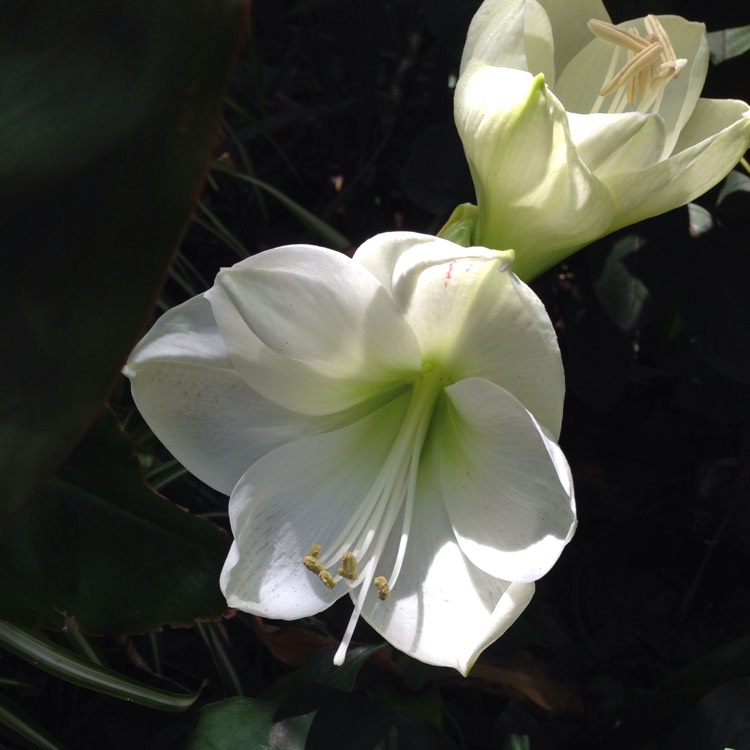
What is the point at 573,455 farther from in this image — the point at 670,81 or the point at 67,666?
the point at 67,666

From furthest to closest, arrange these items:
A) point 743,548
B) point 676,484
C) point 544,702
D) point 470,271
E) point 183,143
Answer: point 676,484
point 743,548
point 544,702
point 470,271
point 183,143

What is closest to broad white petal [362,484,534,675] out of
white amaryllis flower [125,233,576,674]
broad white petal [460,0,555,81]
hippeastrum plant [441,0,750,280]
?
white amaryllis flower [125,233,576,674]

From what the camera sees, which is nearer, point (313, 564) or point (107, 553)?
point (313, 564)

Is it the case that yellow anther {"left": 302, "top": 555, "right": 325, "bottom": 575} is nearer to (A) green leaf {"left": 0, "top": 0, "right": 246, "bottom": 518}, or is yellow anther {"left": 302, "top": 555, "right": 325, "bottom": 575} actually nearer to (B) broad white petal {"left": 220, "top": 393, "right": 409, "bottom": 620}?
(B) broad white petal {"left": 220, "top": 393, "right": 409, "bottom": 620}

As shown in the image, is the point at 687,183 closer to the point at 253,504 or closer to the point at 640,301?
the point at 640,301

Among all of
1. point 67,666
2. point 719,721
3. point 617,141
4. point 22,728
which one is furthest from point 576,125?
point 22,728

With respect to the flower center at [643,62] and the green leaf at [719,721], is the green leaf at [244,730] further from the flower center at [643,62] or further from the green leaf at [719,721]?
the flower center at [643,62]

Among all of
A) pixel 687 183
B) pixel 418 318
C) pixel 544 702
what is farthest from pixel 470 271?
pixel 544 702
